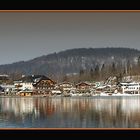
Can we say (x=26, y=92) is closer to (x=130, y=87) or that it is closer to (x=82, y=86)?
(x=82, y=86)

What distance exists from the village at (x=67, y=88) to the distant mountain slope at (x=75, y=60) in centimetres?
9

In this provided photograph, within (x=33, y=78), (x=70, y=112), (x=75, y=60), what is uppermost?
(x=75, y=60)

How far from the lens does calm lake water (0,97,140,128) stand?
4.51 m

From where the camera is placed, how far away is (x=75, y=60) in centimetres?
467

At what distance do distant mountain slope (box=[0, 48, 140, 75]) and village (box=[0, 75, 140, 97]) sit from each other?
3.4 inches

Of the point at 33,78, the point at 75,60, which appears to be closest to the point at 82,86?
the point at 75,60

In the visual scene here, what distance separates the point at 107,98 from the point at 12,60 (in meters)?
0.99

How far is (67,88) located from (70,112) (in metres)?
0.25

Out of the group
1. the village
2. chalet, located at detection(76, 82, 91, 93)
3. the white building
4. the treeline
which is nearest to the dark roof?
the village

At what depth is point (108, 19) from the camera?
455cm

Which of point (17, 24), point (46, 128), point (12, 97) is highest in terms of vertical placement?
point (17, 24)
